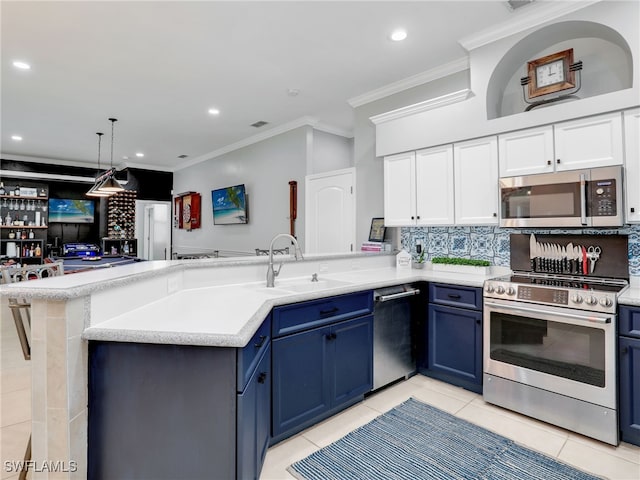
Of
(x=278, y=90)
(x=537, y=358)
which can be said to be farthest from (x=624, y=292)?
(x=278, y=90)

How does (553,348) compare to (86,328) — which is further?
(553,348)

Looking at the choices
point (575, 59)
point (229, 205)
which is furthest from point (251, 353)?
point (229, 205)

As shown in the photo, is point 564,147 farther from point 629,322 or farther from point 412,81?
point 412,81

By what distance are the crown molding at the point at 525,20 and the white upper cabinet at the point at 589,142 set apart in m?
0.88

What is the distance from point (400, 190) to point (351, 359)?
192 cm

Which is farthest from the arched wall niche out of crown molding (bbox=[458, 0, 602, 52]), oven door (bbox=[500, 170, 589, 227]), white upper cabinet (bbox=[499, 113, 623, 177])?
oven door (bbox=[500, 170, 589, 227])

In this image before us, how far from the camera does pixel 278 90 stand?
4203 millimetres

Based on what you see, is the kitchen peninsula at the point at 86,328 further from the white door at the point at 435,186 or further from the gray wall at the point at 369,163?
the gray wall at the point at 369,163

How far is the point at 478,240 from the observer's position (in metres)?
3.35

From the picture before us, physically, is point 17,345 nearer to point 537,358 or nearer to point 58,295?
point 58,295

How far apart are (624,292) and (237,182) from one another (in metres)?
5.80

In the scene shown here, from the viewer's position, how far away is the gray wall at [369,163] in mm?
4035

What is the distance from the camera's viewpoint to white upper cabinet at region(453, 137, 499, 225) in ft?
9.71

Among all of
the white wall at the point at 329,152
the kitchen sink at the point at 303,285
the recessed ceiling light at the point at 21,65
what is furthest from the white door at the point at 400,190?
the recessed ceiling light at the point at 21,65
